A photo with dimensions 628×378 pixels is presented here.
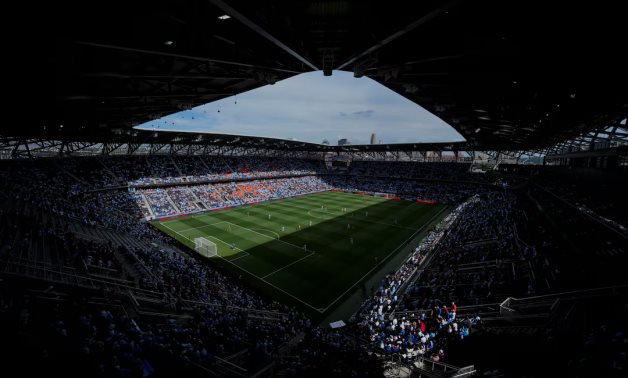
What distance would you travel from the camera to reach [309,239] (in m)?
29.6

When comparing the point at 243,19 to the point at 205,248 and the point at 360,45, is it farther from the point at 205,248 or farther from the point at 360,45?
the point at 205,248

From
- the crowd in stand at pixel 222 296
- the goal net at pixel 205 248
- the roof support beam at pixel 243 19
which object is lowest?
the goal net at pixel 205 248

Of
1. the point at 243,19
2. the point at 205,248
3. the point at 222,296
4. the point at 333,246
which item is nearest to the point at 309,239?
the point at 333,246

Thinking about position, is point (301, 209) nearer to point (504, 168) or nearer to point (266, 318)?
point (266, 318)

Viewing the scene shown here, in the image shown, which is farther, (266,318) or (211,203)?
(211,203)

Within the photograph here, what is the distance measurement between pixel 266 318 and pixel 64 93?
→ 13.2m

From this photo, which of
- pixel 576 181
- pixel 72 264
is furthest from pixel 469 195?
pixel 72 264

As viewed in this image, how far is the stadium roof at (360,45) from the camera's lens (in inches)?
210

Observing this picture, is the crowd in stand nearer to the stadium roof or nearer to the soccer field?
the soccer field

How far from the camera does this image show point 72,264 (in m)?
12.6

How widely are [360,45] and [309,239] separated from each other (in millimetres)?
23891

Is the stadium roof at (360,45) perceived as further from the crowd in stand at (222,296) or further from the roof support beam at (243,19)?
the crowd in stand at (222,296)

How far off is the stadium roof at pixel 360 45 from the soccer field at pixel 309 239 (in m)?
14.3

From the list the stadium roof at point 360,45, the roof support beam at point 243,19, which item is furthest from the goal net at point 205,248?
the roof support beam at point 243,19
